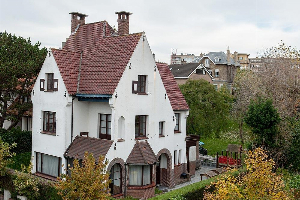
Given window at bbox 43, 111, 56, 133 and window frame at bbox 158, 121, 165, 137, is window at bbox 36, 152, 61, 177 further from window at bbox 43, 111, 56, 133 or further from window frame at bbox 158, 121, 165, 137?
window frame at bbox 158, 121, 165, 137

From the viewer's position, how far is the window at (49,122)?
26.2 metres

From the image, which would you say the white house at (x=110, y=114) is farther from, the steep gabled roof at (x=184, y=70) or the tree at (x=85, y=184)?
the steep gabled roof at (x=184, y=70)

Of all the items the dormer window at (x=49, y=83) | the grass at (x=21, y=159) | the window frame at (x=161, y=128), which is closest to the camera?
the dormer window at (x=49, y=83)

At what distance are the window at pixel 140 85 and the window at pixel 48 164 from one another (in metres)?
7.85

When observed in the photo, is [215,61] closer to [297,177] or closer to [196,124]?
[196,124]

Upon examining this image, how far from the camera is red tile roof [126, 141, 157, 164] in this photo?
965 inches

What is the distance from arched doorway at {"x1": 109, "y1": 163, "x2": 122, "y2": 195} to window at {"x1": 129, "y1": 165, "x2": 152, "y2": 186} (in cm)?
82

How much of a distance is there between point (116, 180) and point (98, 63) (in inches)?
349

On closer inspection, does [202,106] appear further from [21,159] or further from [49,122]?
[21,159]

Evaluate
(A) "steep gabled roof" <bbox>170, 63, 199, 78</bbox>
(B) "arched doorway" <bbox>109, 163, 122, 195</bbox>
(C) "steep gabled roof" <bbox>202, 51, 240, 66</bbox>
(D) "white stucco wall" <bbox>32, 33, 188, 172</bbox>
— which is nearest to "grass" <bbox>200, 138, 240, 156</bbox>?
(D) "white stucco wall" <bbox>32, 33, 188, 172</bbox>

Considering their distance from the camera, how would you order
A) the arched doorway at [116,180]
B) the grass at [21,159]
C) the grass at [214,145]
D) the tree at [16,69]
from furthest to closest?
the grass at [214,145] < the grass at [21,159] < the tree at [16,69] < the arched doorway at [116,180]

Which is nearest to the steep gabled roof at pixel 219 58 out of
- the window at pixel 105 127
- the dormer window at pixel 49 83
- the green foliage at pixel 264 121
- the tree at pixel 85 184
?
the green foliage at pixel 264 121

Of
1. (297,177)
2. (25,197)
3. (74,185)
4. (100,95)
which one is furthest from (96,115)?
(297,177)

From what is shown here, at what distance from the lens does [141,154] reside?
24.8 m
